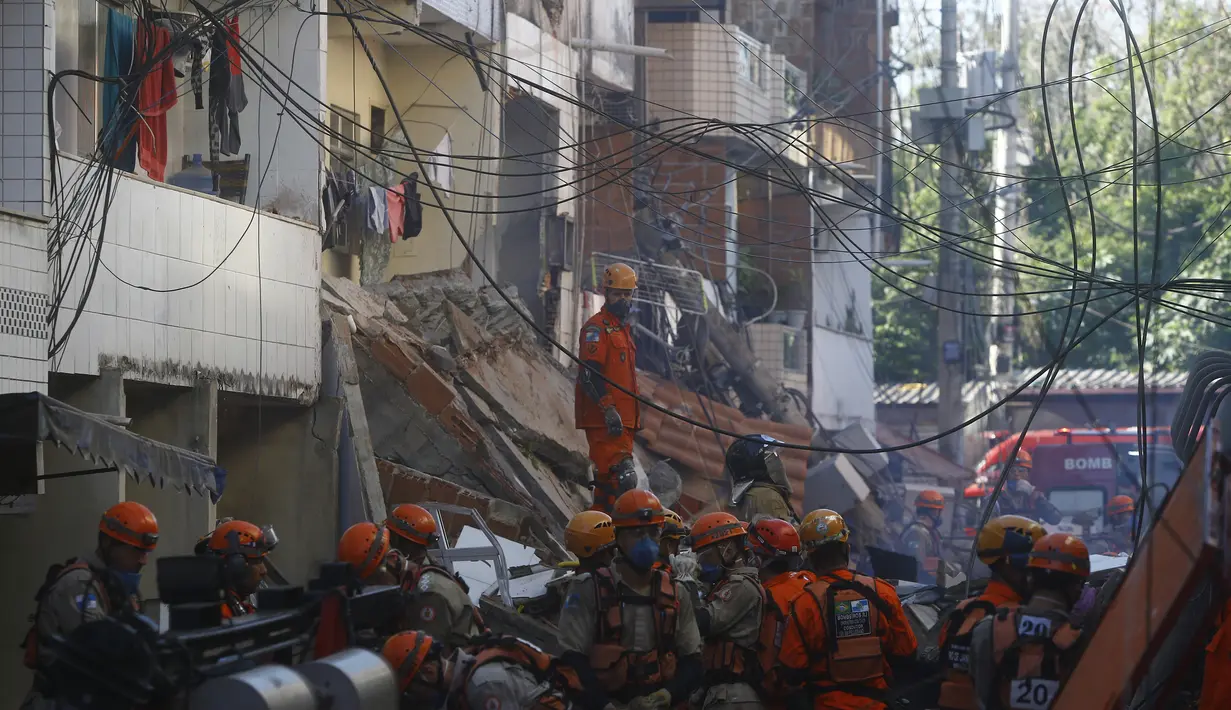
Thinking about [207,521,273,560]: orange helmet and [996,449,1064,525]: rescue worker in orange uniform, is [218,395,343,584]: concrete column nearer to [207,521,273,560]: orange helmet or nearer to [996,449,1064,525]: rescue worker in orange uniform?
[207,521,273,560]: orange helmet

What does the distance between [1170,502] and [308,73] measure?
954cm

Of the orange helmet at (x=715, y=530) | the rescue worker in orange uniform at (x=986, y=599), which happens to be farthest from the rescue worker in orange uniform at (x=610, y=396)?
the rescue worker in orange uniform at (x=986, y=599)

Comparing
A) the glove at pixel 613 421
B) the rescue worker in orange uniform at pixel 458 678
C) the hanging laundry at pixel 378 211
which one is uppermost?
the hanging laundry at pixel 378 211

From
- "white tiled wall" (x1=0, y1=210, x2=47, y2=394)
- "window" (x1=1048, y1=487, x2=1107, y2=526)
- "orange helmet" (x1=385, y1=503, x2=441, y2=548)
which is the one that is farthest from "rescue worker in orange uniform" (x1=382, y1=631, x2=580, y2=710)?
"window" (x1=1048, y1=487, x2=1107, y2=526)

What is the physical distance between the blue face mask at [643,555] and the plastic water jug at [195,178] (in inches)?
293

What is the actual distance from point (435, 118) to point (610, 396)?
6868 millimetres

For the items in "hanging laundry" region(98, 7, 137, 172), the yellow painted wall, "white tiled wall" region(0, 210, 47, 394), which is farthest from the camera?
the yellow painted wall

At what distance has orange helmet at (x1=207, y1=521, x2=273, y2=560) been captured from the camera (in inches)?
347

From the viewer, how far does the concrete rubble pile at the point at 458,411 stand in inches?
544

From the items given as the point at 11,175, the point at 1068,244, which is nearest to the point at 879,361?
the point at 1068,244

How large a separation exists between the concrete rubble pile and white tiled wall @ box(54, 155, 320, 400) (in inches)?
27.4

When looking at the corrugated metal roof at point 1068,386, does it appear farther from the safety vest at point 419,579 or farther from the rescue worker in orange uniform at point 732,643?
the safety vest at point 419,579

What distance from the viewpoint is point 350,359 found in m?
14.2

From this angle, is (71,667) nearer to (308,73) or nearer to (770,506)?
(770,506)
